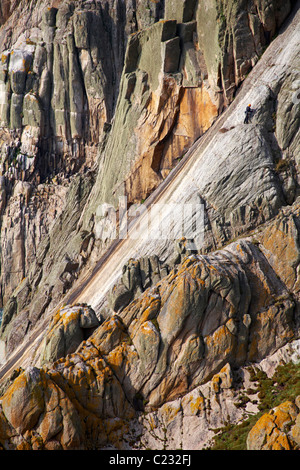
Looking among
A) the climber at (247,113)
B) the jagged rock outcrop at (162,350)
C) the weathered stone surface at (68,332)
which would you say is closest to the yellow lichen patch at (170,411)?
the jagged rock outcrop at (162,350)

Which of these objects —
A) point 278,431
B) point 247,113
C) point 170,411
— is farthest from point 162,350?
point 247,113

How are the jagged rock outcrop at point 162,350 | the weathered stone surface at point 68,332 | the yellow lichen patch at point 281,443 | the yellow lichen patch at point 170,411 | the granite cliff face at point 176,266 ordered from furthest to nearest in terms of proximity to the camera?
the weathered stone surface at point 68,332
the yellow lichen patch at point 170,411
the granite cliff face at point 176,266
the jagged rock outcrop at point 162,350
the yellow lichen patch at point 281,443

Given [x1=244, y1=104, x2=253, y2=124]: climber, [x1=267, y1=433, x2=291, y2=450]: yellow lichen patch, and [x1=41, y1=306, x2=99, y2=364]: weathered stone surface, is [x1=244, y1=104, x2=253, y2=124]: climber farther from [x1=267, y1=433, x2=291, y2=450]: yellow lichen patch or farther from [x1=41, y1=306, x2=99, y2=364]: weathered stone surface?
[x1=267, y1=433, x2=291, y2=450]: yellow lichen patch

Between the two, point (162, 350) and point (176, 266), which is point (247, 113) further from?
point (162, 350)

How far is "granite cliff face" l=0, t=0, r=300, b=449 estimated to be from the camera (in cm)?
2373

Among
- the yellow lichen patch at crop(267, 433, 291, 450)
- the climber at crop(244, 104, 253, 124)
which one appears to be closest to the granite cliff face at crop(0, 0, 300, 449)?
the yellow lichen patch at crop(267, 433, 291, 450)

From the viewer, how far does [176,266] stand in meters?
30.8

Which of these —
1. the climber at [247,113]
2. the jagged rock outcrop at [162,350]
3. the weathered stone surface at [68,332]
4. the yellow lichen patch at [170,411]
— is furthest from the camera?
the climber at [247,113]

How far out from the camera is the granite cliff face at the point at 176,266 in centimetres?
2373

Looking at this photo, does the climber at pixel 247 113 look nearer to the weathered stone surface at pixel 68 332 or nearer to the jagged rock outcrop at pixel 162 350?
the jagged rock outcrop at pixel 162 350

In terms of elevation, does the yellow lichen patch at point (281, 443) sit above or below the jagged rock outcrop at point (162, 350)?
below

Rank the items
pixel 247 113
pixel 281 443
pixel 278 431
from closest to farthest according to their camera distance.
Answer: pixel 281 443 < pixel 278 431 < pixel 247 113

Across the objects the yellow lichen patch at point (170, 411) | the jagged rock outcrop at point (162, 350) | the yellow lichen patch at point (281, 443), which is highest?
the jagged rock outcrop at point (162, 350)

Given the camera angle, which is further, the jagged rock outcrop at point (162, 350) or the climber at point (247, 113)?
the climber at point (247, 113)
